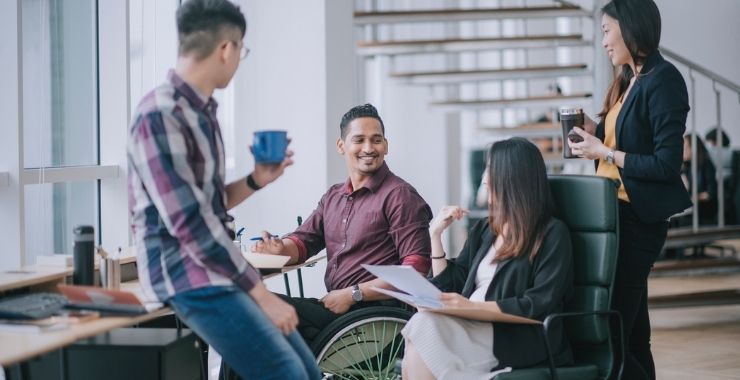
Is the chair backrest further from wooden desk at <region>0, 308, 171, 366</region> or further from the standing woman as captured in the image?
wooden desk at <region>0, 308, 171, 366</region>

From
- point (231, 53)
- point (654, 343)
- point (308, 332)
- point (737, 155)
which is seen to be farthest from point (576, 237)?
point (737, 155)

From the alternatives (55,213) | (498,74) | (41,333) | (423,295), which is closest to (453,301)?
(423,295)

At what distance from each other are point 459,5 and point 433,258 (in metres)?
6.23

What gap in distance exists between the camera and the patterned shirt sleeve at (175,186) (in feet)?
6.40

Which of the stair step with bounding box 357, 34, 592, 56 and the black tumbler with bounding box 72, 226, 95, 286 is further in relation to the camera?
the stair step with bounding box 357, 34, 592, 56

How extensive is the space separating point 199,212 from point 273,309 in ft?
0.92

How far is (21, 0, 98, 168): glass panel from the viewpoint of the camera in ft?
10.9

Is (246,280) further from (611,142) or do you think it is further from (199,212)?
(611,142)

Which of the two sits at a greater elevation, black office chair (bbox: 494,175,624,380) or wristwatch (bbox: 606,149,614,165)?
wristwatch (bbox: 606,149,614,165)

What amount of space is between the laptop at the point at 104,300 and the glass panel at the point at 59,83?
1241mm

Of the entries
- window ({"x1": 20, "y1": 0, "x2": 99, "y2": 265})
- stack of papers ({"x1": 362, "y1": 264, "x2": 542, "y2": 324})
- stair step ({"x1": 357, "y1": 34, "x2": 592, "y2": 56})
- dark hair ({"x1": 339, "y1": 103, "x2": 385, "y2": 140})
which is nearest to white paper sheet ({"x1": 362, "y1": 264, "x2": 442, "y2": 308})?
stack of papers ({"x1": 362, "y1": 264, "x2": 542, "y2": 324})

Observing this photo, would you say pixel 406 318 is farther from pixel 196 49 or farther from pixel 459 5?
pixel 459 5

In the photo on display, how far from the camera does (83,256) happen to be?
246 cm

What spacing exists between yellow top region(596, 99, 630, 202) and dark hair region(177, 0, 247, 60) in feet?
4.74
